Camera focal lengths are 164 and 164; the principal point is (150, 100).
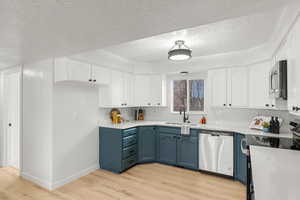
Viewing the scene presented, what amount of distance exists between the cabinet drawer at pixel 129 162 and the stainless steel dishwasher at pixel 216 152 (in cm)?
139

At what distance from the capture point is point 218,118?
3.69 metres

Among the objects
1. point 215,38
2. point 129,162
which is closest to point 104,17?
point 215,38

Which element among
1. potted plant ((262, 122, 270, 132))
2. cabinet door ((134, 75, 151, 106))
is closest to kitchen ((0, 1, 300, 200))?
potted plant ((262, 122, 270, 132))

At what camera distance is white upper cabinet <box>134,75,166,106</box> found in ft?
13.7

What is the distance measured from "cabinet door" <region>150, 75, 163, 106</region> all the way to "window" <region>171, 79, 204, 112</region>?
0.37 meters

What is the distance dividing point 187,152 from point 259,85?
185 centimetres

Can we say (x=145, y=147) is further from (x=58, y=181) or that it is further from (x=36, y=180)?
(x=36, y=180)

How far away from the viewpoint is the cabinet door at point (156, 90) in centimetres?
417

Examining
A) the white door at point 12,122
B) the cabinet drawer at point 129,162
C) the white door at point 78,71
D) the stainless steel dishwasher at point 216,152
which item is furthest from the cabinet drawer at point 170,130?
the white door at point 12,122

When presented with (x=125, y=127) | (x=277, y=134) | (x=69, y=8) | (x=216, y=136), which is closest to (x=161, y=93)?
(x=125, y=127)

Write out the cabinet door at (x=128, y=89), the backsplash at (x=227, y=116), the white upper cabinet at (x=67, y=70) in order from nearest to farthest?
the white upper cabinet at (x=67, y=70), the backsplash at (x=227, y=116), the cabinet door at (x=128, y=89)

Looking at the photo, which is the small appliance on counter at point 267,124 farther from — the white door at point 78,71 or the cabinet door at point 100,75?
the white door at point 78,71

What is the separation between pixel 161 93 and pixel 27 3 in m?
3.31

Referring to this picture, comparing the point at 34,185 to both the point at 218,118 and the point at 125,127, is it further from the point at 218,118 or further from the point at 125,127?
the point at 218,118
